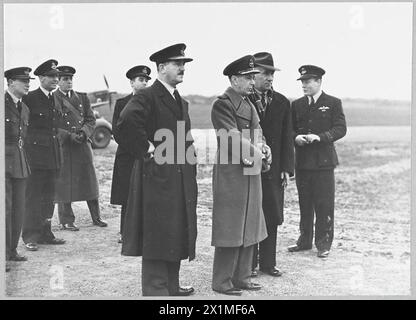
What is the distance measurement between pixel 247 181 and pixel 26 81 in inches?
93.9

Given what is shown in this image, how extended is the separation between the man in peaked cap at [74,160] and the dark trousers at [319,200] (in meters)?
2.35

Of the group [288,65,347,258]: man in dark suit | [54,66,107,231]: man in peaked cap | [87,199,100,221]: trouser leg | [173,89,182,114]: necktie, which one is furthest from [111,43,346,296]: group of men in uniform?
[87,199,100,221]: trouser leg

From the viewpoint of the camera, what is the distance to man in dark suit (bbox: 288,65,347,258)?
566cm

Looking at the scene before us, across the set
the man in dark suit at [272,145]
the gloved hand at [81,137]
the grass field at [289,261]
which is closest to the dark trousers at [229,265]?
the grass field at [289,261]

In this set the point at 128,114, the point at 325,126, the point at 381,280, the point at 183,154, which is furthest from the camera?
the point at 325,126

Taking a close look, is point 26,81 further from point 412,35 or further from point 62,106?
point 412,35

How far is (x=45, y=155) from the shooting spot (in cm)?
573

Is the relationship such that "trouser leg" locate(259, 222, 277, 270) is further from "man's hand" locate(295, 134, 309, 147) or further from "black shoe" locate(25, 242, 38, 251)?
"black shoe" locate(25, 242, 38, 251)

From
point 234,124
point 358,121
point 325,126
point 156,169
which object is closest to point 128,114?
point 156,169

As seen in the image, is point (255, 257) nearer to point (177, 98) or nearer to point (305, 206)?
point (305, 206)

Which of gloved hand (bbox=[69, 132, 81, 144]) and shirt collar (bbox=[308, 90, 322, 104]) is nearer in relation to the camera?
shirt collar (bbox=[308, 90, 322, 104])

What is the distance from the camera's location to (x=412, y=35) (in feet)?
17.7

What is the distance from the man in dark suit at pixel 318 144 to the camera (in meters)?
5.66

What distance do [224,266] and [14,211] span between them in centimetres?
212
